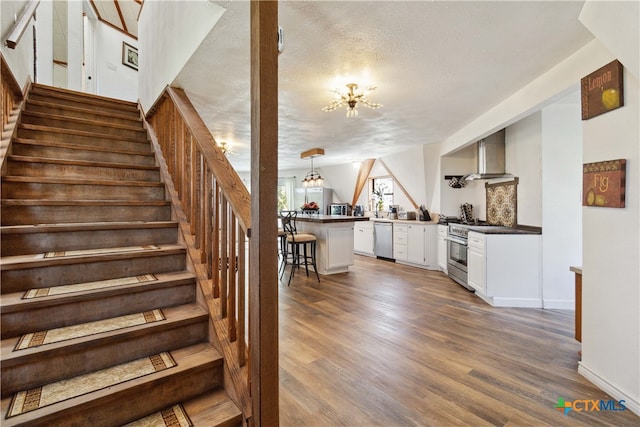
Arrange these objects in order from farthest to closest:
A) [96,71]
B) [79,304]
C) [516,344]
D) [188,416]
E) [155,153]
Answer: [96,71], [155,153], [516,344], [79,304], [188,416]

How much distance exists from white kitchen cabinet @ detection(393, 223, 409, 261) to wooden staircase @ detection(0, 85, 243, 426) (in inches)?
182

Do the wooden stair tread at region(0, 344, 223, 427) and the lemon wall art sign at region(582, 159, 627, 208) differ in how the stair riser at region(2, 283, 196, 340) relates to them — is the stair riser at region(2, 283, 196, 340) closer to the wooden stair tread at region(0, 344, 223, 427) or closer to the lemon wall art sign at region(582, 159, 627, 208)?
the wooden stair tread at region(0, 344, 223, 427)

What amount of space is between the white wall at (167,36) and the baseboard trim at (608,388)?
3.44m

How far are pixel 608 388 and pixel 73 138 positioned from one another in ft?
15.1

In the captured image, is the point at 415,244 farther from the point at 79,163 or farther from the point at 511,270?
the point at 79,163

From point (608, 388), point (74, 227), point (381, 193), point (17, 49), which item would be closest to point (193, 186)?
point (74, 227)

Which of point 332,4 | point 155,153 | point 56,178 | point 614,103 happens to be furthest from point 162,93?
point 614,103

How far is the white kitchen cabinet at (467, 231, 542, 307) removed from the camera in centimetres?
343

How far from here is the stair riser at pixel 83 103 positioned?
121 inches

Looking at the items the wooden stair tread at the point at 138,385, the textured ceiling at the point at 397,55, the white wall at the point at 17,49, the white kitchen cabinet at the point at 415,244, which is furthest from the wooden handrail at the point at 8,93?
the white kitchen cabinet at the point at 415,244

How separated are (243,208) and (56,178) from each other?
1.77 m

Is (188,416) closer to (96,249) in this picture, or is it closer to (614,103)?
(96,249)

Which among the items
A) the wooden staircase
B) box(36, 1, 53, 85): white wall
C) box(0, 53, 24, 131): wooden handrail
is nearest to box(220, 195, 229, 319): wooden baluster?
the wooden staircase

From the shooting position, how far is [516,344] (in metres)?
2.52
